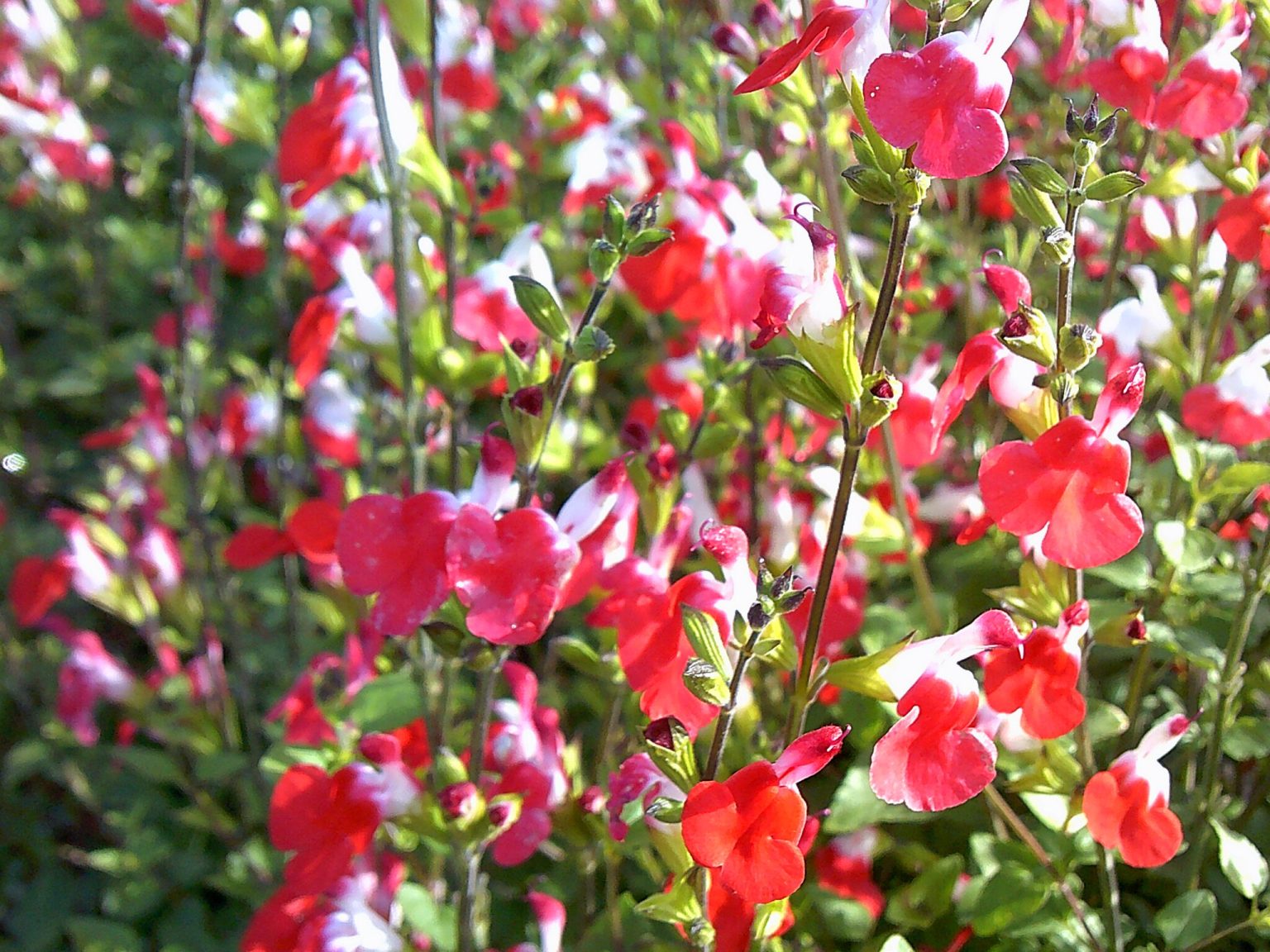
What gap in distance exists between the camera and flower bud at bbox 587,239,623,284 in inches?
26.3

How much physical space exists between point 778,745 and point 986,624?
0.20 meters

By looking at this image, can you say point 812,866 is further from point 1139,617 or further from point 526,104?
point 526,104

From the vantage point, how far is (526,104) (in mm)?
2127

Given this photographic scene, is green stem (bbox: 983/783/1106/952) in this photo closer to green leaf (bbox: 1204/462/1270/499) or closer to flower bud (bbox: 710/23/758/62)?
green leaf (bbox: 1204/462/1270/499)

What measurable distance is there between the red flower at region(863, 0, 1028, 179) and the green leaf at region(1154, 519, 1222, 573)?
48cm

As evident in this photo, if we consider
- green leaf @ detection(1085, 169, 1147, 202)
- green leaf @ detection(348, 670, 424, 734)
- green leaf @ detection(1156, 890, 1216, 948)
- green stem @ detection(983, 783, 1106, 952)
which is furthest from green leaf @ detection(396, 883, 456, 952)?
green leaf @ detection(1085, 169, 1147, 202)

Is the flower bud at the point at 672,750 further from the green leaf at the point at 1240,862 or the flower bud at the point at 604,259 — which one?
the green leaf at the point at 1240,862

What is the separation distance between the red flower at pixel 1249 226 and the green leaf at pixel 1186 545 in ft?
0.75

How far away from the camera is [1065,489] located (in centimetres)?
65

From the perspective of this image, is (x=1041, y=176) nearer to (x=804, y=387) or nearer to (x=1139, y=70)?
(x=804, y=387)

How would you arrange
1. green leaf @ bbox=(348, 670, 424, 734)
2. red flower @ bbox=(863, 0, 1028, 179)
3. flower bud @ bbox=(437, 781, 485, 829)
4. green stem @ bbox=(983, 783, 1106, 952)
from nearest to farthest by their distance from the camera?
red flower @ bbox=(863, 0, 1028, 179)
flower bud @ bbox=(437, 781, 485, 829)
green stem @ bbox=(983, 783, 1106, 952)
green leaf @ bbox=(348, 670, 424, 734)

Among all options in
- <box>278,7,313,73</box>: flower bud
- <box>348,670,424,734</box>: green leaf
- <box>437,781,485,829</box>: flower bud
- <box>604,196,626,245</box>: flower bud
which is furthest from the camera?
<box>278,7,313,73</box>: flower bud

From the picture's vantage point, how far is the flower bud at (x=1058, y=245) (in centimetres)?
65

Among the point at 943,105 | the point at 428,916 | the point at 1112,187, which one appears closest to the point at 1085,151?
the point at 1112,187
